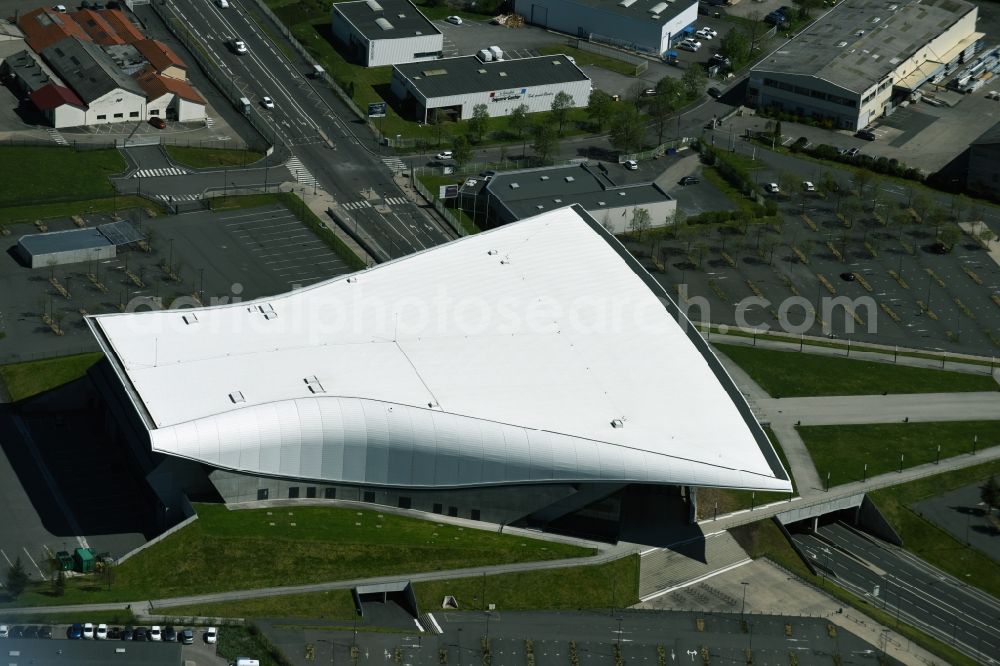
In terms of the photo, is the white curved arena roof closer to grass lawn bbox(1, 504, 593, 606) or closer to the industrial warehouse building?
the industrial warehouse building

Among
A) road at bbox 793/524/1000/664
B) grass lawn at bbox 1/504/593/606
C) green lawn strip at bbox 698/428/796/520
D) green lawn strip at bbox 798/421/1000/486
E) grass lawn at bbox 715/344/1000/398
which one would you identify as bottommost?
road at bbox 793/524/1000/664

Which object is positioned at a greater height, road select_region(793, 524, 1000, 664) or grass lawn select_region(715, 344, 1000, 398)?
grass lawn select_region(715, 344, 1000, 398)

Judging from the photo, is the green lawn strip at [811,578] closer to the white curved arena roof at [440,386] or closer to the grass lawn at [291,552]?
the white curved arena roof at [440,386]

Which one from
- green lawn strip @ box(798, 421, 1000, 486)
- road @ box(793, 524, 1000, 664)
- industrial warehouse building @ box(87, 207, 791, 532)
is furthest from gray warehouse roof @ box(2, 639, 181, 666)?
green lawn strip @ box(798, 421, 1000, 486)

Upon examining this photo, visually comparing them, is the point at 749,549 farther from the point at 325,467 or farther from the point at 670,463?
the point at 325,467

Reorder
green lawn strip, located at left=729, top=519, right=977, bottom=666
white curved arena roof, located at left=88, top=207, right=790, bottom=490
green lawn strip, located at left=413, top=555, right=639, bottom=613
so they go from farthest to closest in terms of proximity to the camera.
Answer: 1. white curved arena roof, located at left=88, top=207, right=790, bottom=490
2. green lawn strip, located at left=729, top=519, right=977, bottom=666
3. green lawn strip, located at left=413, top=555, right=639, bottom=613

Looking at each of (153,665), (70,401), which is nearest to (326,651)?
(153,665)

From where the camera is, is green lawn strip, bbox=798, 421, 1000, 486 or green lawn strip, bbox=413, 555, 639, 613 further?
green lawn strip, bbox=798, 421, 1000, 486
